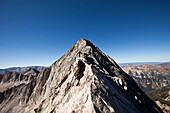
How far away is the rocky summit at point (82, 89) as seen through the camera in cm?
1099

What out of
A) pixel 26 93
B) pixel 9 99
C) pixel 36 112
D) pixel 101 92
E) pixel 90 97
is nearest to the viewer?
pixel 90 97

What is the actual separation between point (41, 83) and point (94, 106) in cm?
4704

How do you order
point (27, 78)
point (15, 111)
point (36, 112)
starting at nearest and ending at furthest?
point (36, 112) → point (15, 111) → point (27, 78)

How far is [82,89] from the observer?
13.8 metres

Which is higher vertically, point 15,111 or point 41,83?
point 41,83

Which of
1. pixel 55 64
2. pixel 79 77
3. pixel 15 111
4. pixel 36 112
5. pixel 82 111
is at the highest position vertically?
pixel 55 64

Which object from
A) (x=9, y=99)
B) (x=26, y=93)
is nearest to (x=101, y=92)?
(x=26, y=93)

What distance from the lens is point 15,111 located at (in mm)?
46469

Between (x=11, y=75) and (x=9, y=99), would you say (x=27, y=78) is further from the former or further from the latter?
(x=11, y=75)

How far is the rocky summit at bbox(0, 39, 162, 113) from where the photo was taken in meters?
11.0

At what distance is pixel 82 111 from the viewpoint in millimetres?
9406

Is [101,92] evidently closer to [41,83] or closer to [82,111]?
[82,111]

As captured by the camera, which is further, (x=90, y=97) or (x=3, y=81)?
(x=3, y=81)

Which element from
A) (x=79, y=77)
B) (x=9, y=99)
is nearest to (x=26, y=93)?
(x=9, y=99)
